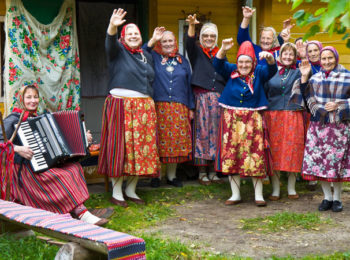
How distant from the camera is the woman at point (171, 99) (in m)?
6.04

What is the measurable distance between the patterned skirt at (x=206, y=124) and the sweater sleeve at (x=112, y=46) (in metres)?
1.35

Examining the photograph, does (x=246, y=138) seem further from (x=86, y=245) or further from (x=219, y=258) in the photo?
(x=86, y=245)

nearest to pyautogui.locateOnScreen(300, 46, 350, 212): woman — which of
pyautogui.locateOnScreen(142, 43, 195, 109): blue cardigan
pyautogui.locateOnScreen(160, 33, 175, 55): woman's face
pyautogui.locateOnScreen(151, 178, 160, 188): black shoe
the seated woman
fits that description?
pyautogui.locateOnScreen(142, 43, 195, 109): blue cardigan

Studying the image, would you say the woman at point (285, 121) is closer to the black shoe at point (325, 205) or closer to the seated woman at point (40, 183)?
the black shoe at point (325, 205)

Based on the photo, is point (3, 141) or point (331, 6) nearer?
point (331, 6)

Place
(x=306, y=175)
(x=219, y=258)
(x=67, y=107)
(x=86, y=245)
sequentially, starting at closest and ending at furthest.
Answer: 1. (x=86, y=245)
2. (x=219, y=258)
3. (x=306, y=175)
4. (x=67, y=107)

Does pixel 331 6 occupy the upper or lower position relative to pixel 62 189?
upper

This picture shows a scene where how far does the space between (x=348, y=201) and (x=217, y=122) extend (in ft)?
5.91

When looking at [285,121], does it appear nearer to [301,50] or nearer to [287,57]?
[287,57]

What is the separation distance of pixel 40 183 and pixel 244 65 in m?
2.48

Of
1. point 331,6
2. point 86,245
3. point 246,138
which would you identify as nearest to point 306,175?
point 246,138

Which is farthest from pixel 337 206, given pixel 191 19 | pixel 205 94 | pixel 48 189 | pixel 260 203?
pixel 48 189

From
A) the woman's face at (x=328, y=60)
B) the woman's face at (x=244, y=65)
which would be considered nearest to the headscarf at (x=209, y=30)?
the woman's face at (x=244, y=65)

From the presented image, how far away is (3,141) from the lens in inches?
175
